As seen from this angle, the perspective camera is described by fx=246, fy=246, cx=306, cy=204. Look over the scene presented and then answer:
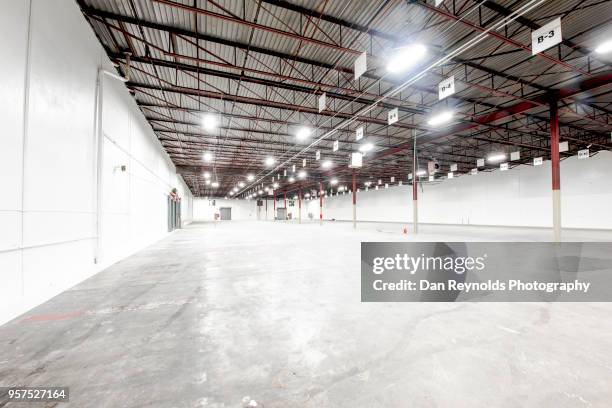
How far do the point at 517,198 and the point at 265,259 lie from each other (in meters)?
23.8

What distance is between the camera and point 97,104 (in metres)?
5.87

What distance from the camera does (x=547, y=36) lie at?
5828 mm

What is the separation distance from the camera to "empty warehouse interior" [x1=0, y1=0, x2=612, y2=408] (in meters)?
2.10

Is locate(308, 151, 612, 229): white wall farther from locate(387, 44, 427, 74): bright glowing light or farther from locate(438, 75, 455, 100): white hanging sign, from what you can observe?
locate(387, 44, 427, 74): bright glowing light

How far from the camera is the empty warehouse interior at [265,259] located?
2.10 metres

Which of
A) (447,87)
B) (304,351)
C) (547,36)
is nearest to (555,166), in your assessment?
(447,87)

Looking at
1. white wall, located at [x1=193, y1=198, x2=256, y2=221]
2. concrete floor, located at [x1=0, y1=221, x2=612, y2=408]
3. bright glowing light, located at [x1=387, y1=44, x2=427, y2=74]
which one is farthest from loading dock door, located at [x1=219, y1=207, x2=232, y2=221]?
bright glowing light, located at [x1=387, y1=44, x2=427, y2=74]

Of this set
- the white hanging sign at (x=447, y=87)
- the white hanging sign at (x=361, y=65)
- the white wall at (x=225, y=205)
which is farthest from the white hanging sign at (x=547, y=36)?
the white wall at (x=225, y=205)

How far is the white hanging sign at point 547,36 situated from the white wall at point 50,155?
10.0 meters

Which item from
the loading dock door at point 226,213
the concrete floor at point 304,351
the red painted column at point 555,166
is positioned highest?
the red painted column at point 555,166

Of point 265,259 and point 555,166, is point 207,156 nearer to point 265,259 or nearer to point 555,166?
point 265,259

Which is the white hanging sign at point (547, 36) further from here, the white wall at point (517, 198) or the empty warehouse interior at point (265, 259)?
the white wall at point (517, 198)

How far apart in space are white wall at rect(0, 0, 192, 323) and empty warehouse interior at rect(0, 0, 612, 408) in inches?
1.5

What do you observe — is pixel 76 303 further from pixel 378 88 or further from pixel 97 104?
pixel 378 88
